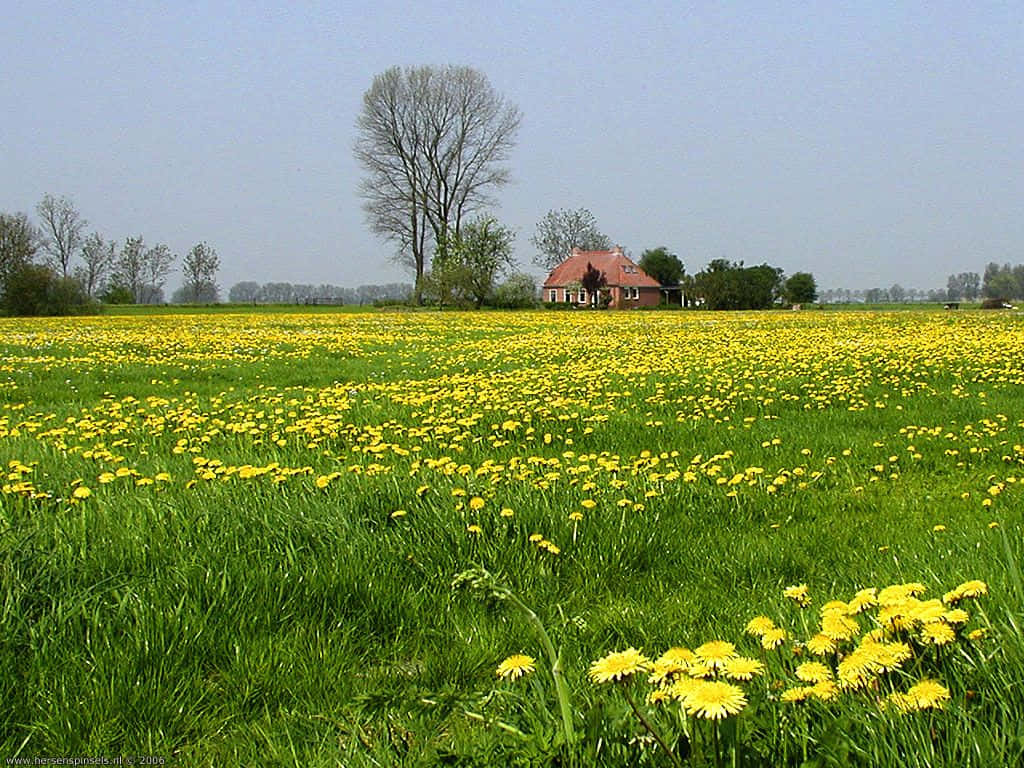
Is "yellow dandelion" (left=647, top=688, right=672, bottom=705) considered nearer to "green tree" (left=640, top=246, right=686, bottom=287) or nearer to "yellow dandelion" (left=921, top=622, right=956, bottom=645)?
"yellow dandelion" (left=921, top=622, right=956, bottom=645)

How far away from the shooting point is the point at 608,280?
82000 mm

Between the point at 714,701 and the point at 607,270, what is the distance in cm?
8329

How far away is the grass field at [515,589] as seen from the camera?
161cm

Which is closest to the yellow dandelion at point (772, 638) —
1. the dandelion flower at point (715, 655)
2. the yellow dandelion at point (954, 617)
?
the dandelion flower at point (715, 655)

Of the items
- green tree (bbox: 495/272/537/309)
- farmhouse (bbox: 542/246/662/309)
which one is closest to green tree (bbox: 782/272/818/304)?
farmhouse (bbox: 542/246/662/309)

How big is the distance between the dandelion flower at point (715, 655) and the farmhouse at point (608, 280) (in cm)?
7820

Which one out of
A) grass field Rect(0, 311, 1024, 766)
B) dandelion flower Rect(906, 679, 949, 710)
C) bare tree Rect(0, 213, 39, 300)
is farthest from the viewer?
bare tree Rect(0, 213, 39, 300)

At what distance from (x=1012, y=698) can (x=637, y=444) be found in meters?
4.73

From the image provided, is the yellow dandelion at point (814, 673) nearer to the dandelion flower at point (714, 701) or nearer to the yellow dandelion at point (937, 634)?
the yellow dandelion at point (937, 634)

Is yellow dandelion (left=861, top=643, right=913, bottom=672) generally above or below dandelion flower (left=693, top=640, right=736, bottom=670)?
below

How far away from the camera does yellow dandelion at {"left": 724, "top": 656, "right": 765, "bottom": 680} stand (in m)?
1.48

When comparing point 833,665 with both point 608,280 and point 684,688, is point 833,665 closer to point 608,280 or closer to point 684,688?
point 684,688

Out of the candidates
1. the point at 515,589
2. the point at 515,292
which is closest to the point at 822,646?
the point at 515,589

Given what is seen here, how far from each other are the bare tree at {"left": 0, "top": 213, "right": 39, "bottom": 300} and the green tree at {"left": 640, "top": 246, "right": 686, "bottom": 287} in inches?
2457
